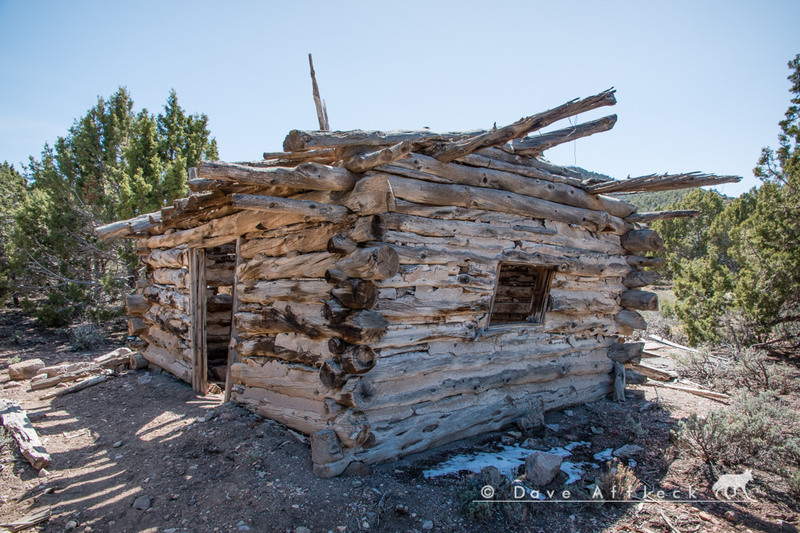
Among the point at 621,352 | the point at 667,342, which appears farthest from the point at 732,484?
the point at 667,342

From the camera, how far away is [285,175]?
3.66 metres

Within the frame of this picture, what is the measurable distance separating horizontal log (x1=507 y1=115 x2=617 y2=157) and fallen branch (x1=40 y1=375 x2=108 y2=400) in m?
7.67

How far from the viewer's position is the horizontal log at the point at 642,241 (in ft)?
21.2

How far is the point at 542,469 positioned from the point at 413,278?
2.19 metres

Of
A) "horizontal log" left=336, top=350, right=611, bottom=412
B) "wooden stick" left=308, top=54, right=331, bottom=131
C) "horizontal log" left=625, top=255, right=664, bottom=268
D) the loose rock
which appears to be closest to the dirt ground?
"horizontal log" left=336, top=350, right=611, bottom=412

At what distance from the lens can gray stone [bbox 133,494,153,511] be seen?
350 centimetres

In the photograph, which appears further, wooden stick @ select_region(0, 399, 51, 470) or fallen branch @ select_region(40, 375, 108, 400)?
fallen branch @ select_region(40, 375, 108, 400)

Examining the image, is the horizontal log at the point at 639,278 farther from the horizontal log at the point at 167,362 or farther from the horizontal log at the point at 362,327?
the horizontal log at the point at 167,362

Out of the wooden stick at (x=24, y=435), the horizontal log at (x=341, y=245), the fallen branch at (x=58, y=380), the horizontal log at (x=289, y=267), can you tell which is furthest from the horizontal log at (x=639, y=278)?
the fallen branch at (x=58, y=380)

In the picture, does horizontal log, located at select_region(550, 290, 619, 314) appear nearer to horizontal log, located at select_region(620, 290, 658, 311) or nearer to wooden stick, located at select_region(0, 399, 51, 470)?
horizontal log, located at select_region(620, 290, 658, 311)

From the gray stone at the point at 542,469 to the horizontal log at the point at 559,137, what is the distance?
10.6 ft

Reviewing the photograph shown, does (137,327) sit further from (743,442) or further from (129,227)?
(743,442)

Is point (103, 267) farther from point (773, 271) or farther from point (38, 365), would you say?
point (773, 271)

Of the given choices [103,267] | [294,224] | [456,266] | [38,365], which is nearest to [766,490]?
[456,266]
